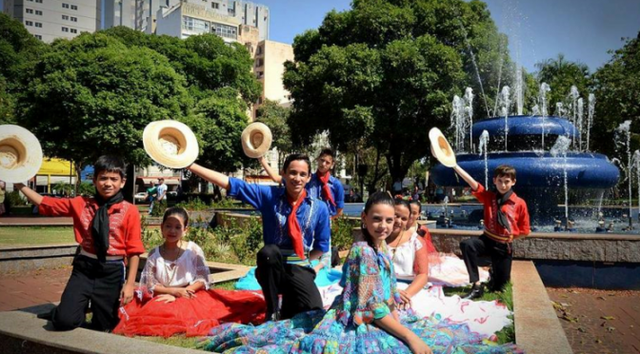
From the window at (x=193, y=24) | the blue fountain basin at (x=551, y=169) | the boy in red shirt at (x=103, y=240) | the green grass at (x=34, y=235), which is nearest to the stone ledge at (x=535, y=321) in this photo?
the boy in red shirt at (x=103, y=240)

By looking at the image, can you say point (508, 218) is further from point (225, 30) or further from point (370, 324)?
point (225, 30)

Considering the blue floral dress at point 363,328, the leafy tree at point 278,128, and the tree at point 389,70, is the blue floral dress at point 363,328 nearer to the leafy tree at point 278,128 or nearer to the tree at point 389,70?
the tree at point 389,70

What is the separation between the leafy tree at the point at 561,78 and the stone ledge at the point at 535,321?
2774cm

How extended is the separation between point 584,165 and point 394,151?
1725cm

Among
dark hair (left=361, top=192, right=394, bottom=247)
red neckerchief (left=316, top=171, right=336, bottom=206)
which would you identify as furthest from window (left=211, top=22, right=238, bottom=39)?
dark hair (left=361, top=192, right=394, bottom=247)

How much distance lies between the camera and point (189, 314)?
16.1ft

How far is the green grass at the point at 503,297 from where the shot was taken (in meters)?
4.57

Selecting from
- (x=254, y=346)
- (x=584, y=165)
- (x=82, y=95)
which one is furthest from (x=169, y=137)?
(x=82, y=95)

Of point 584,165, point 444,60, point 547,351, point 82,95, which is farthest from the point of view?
point 444,60

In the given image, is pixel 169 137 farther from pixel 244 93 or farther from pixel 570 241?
pixel 244 93

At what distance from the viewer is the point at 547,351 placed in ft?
11.6

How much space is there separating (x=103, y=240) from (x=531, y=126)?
10837mm

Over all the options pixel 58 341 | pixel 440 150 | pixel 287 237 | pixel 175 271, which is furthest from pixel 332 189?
pixel 58 341

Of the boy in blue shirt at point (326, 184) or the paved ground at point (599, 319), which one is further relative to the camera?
the boy in blue shirt at point (326, 184)
